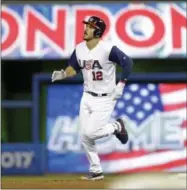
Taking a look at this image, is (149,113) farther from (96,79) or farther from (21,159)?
(96,79)

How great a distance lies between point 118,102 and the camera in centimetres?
1266

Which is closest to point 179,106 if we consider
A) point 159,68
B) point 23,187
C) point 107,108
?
point 159,68

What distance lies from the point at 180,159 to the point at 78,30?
11.3 ft

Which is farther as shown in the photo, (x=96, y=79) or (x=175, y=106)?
(x=175, y=106)

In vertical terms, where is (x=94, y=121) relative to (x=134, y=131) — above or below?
above

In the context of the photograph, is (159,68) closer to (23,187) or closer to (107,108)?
(107,108)

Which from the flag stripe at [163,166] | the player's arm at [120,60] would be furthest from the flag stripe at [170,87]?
the player's arm at [120,60]

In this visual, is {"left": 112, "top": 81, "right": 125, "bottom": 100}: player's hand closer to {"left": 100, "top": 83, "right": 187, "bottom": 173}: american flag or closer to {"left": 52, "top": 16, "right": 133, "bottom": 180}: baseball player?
{"left": 52, "top": 16, "right": 133, "bottom": 180}: baseball player

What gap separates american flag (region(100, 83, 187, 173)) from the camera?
41.2 ft

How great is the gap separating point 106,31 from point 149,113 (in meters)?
1.93

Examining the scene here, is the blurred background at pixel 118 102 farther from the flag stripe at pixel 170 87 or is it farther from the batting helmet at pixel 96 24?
the batting helmet at pixel 96 24

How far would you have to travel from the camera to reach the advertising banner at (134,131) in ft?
41.2

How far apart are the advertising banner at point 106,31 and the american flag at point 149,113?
0.73 metres

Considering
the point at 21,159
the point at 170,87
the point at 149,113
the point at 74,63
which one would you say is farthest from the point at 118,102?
the point at 74,63
